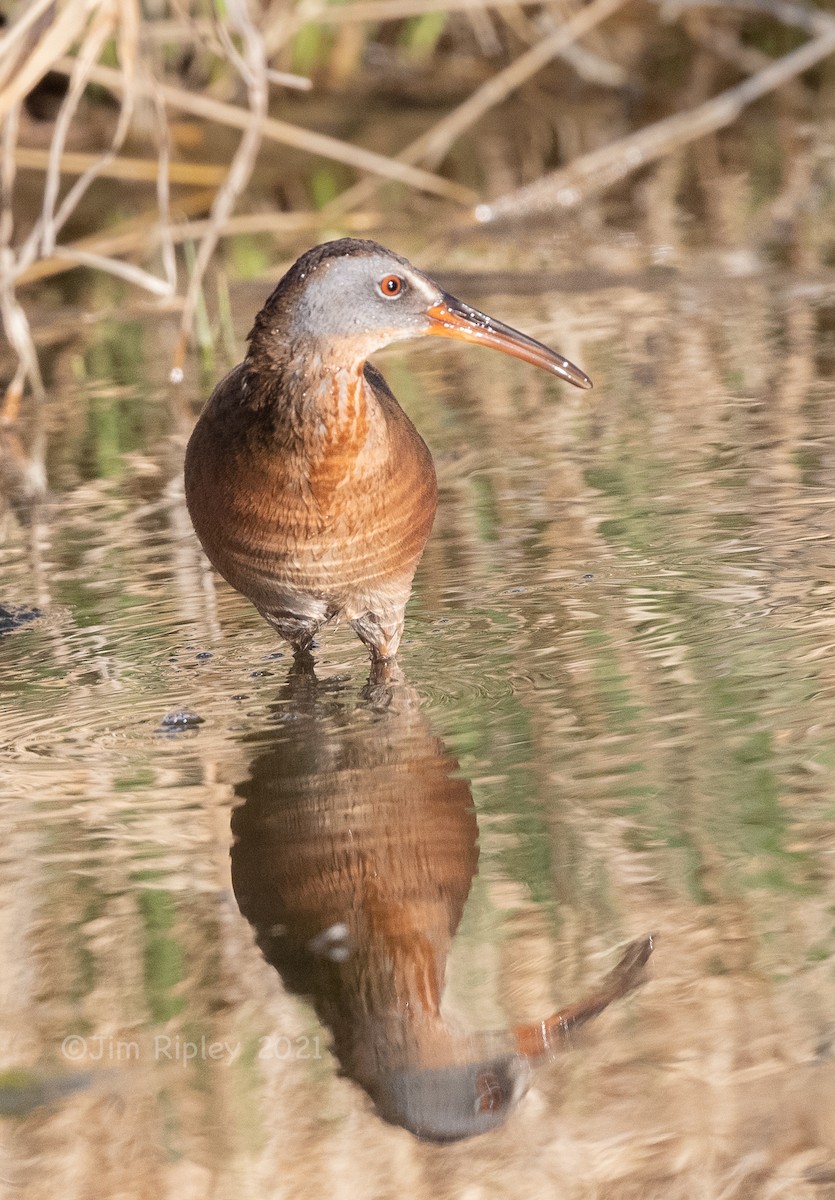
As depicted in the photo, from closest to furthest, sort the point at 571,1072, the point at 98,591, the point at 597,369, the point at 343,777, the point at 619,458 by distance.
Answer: the point at 571,1072 → the point at 343,777 → the point at 98,591 → the point at 619,458 → the point at 597,369

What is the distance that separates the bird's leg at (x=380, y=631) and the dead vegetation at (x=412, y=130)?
6.17 feet

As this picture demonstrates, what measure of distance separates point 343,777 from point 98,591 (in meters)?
1.31

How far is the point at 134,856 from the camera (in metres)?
3.33

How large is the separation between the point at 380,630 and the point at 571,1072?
1698 millimetres

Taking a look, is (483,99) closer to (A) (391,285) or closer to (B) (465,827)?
(A) (391,285)

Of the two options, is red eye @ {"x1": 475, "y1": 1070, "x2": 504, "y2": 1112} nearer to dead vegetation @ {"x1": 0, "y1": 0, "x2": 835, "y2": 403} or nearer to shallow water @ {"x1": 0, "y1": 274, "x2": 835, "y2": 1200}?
shallow water @ {"x1": 0, "y1": 274, "x2": 835, "y2": 1200}

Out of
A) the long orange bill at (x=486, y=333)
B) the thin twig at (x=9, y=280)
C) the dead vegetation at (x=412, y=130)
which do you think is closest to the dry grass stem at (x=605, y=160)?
the dead vegetation at (x=412, y=130)

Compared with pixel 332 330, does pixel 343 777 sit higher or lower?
lower

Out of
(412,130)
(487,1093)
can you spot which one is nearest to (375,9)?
(412,130)

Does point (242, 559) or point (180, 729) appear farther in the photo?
point (242, 559)

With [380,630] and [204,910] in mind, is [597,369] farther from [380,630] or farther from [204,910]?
[204,910]

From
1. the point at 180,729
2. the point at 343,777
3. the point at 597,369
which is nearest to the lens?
the point at 343,777

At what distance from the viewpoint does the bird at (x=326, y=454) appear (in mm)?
3930

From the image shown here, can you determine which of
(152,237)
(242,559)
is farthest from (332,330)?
(152,237)
